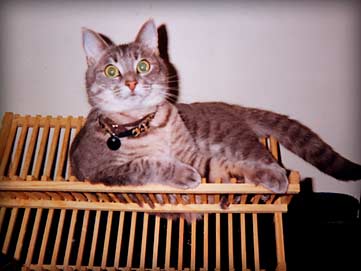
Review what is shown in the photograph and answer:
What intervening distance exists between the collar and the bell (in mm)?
11

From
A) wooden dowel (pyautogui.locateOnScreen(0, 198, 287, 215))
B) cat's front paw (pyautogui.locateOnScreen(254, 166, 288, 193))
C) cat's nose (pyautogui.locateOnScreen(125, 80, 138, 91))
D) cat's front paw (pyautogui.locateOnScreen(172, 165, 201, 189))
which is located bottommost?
wooden dowel (pyautogui.locateOnScreen(0, 198, 287, 215))

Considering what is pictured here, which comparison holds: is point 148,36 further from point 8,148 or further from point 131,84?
point 8,148

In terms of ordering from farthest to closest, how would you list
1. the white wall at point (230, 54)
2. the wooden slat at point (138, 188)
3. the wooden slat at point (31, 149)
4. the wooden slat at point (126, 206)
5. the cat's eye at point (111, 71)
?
the white wall at point (230, 54), the wooden slat at point (31, 149), the cat's eye at point (111, 71), the wooden slat at point (126, 206), the wooden slat at point (138, 188)

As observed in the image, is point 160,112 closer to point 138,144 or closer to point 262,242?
point 138,144

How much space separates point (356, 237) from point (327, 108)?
600 millimetres

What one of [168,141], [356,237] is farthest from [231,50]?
[356,237]

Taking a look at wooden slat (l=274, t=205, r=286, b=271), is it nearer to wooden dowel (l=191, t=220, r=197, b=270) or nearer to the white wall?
wooden dowel (l=191, t=220, r=197, b=270)

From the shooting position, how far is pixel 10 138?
4.25 ft

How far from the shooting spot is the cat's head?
1015 millimetres

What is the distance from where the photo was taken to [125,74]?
3.42 feet

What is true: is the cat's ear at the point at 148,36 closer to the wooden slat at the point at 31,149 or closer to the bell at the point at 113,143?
the bell at the point at 113,143

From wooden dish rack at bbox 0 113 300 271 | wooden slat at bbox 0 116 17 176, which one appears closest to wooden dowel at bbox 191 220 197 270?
wooden dish rack at bbox 0 113 300 271

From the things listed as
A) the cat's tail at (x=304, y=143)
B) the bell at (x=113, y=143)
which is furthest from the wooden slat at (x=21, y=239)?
the cat's tail at (x=304, y=143)

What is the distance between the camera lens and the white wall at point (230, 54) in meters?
1.43
